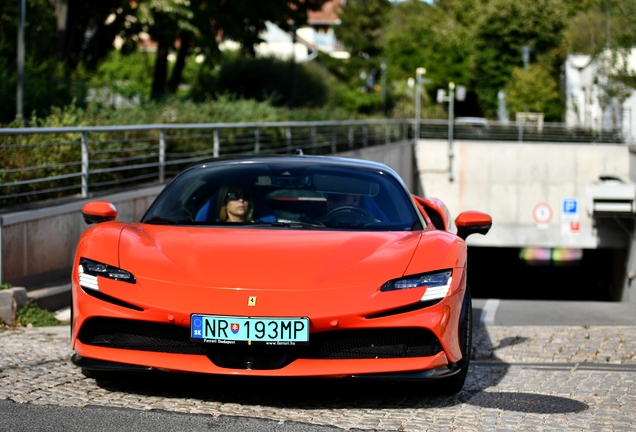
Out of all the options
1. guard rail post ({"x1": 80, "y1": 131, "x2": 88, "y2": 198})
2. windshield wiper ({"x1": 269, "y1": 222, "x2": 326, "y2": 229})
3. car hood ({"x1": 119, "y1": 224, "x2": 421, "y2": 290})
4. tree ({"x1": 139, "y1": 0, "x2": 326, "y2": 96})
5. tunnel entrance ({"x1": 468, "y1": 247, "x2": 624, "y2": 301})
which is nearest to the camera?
car hood ({"x1": 119, "y1": 224, "x2": 421, "y2": 290})

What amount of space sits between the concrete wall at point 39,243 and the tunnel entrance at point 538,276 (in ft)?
133

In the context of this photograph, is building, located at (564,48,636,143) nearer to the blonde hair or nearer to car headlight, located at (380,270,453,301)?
the blonde hair

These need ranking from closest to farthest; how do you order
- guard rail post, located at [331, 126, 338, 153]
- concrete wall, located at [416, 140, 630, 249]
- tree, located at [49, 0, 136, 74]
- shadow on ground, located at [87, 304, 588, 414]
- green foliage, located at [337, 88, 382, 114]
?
shadow on ground, located at [87, 304, 588, 414], tree, located at [49, 0, 136, 74], guard rail post, located at [331, 126, 338, 153], concrete wall, located at [416, 140, 630, 249], green foliage, located at [337, 88, 382, 114]

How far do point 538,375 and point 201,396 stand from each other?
2.36m

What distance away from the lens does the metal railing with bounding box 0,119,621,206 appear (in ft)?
33.7

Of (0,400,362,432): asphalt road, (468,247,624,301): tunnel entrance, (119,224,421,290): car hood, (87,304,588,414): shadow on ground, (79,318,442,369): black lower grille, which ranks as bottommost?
(468,247,624,301): tunnel entrance

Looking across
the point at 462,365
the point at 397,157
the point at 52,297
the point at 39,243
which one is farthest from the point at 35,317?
the point at 397,157

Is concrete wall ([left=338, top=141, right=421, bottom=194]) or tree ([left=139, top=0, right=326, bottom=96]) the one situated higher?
tree ([left=139, top=0, right=326, bottom=96])

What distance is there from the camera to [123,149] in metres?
12.4

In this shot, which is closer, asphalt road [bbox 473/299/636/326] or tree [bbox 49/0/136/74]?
asphalt road [bbox 473/299/636/326]

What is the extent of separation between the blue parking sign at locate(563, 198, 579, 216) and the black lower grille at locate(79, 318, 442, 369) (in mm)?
42399

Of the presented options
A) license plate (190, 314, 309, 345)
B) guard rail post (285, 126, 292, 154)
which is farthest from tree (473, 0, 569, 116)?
license plate (190, 314, 309, 345)

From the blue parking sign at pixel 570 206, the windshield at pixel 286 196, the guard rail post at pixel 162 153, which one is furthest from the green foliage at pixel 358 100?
the windshield at pixel 286 196

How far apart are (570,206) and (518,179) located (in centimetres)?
297
